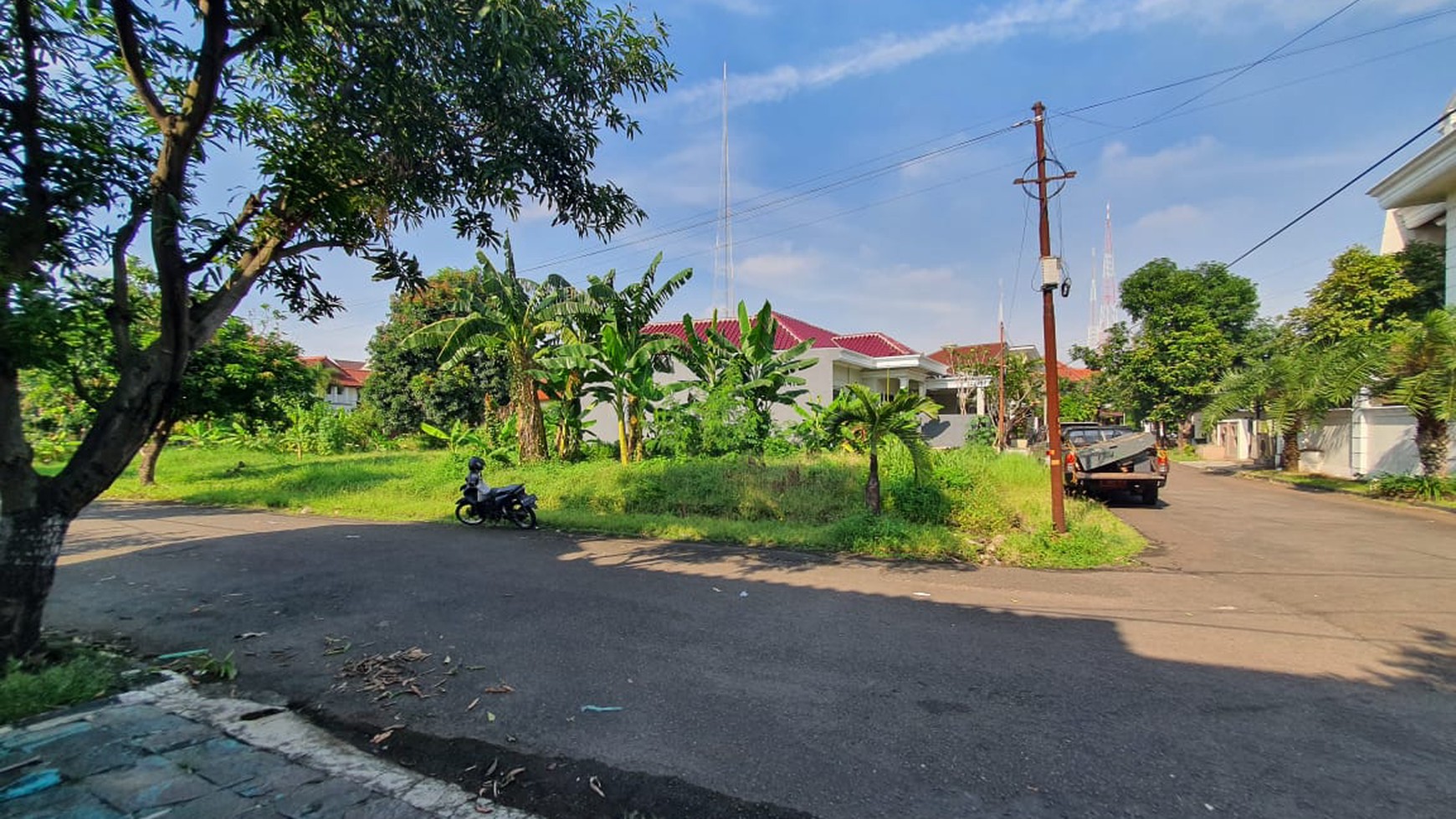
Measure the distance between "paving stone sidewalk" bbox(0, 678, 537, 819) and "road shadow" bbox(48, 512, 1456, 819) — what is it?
0.22 meters

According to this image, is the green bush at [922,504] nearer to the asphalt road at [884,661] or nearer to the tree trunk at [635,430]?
the asphalt road at [884,661]

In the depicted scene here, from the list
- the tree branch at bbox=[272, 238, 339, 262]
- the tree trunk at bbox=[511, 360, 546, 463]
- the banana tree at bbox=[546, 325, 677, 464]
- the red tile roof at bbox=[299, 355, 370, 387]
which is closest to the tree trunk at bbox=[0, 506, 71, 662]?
the tree branch at bbox=[272, 238, 339, 262]

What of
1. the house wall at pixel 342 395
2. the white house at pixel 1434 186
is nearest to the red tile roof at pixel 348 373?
the house wall at pixel 342 395

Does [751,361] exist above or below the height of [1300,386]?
above

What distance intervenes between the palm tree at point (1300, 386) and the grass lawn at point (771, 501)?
7.62 meters

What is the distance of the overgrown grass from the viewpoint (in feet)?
12.1

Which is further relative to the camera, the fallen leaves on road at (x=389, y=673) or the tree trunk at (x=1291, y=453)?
the tree trunk at (x=1291, y=453)

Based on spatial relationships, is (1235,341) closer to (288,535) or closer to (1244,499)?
(1244,499)

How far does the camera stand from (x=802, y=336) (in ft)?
75.6

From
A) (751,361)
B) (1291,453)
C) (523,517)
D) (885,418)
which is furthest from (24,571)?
(1291,453)

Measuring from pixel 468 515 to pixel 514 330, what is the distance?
567cm

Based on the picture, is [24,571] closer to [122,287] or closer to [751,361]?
[122,287]

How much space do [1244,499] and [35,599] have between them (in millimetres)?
19597

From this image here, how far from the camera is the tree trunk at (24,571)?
4.10m
